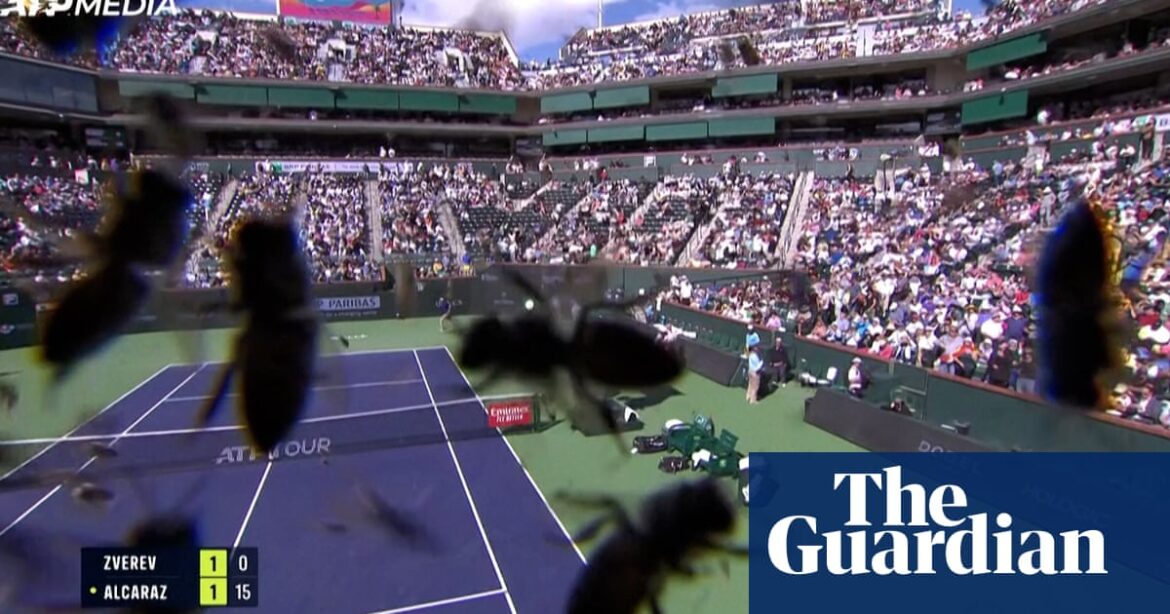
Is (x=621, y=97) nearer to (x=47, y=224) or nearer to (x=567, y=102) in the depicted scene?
(x=567, y=102)

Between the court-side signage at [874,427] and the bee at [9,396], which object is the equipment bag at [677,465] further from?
the bee at [9,396]

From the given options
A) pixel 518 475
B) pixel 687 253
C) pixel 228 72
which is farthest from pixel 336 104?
pixel 228 72

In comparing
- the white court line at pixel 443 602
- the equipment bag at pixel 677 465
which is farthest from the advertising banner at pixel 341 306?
the equipment bag at pixel 677 465

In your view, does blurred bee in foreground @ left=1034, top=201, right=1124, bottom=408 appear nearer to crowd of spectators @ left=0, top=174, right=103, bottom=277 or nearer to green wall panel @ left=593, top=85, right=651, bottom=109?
crowd of spectators @ left=0, top=174, right=103, bottom=277

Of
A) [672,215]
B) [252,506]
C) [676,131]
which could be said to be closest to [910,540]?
[252,506]

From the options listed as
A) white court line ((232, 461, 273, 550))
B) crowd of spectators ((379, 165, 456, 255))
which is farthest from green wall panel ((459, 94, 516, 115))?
white court line ((232, 461, 273, 550))

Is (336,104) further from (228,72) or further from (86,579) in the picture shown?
(86,579)
